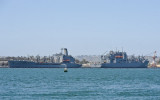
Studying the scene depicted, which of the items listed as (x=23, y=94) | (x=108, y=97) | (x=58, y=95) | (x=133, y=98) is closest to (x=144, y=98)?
(x=133, y=98)

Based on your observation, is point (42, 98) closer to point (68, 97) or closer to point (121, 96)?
point (68, 97)

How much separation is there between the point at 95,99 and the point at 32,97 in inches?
269

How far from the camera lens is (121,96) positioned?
45031mm

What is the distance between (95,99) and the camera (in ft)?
139

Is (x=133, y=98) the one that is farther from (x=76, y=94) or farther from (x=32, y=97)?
(x=32, y=97)

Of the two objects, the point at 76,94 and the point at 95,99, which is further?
the point at 76,94

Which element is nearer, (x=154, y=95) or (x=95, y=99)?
(x=95, y=99)

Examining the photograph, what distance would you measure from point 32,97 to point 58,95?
11.7 ft

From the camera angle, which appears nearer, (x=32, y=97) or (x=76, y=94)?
(x=32, y=97)

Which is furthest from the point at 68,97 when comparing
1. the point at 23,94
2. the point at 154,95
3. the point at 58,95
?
the point at 154,95

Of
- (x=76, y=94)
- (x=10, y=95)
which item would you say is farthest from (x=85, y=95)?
(x=10, y=95)

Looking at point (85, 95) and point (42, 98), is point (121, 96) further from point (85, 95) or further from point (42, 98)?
point (42, 98)

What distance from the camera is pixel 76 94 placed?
4703 centimetres

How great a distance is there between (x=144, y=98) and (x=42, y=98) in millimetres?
10946
